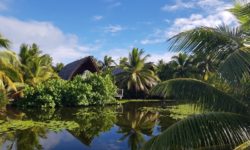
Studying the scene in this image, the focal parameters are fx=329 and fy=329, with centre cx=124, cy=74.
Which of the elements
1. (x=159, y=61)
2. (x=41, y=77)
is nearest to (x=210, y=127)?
(x=41, y=77)

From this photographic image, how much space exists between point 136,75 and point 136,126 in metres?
17.7

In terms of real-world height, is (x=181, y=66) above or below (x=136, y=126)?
above

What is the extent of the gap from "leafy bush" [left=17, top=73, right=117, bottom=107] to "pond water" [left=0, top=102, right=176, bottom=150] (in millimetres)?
4835

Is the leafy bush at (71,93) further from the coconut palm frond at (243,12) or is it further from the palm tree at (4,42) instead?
the coconut palm frond at (243,12)

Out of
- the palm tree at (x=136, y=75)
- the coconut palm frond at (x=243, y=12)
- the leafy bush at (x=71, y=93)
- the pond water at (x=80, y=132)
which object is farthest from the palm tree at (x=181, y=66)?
the coconut palm frond at (x=243, y=12)

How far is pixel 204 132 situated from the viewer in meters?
5.08

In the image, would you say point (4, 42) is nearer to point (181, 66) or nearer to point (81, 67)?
point (81, 67)

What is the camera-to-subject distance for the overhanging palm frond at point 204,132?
191 inches

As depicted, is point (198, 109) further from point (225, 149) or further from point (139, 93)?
point (139, 93)

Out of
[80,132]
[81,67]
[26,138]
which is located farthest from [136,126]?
[81,67]

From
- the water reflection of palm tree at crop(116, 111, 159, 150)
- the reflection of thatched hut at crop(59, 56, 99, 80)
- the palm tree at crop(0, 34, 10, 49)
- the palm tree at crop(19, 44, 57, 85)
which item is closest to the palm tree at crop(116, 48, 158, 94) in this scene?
the reflection of thatched hut at crop(59, 56, 99, 80)

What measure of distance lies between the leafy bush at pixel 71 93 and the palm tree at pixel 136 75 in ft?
18.6

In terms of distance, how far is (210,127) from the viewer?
524cm

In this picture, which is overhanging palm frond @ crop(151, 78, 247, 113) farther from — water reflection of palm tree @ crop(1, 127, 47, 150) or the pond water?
water reflection of palm tree @ crop(1, 127, 47, 150)
